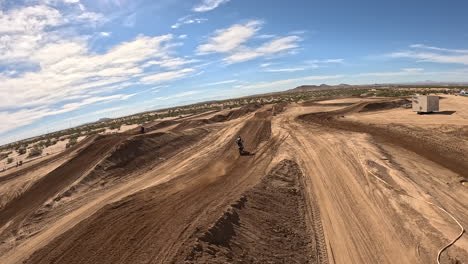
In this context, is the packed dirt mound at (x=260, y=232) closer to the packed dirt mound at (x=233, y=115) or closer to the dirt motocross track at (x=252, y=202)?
the dirt motocross track at (x=252, y=202)

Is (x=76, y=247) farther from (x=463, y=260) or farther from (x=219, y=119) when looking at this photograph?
(x=219, y=119)

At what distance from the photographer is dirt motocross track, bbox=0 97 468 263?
906 cm

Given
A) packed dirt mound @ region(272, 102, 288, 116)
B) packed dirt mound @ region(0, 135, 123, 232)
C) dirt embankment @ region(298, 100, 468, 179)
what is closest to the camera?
packed dirt mound @ region(0, 135, 123, 232)

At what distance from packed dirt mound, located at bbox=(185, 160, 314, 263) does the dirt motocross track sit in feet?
0.15

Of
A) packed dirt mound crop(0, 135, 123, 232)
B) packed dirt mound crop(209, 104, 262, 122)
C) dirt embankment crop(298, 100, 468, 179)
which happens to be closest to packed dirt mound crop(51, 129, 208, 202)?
packed dirt mound crop(0, 135, 123, 232)

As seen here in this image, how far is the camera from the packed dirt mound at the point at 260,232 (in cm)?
822

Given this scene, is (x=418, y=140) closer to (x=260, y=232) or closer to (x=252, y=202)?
(x=252, y=202)

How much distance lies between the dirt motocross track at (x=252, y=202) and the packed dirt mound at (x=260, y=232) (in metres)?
0.05

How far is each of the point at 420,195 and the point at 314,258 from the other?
7234 millimetres

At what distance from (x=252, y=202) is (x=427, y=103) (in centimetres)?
2965

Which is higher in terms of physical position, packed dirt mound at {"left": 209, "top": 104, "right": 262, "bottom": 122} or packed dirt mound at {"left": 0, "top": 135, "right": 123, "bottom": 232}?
packed dirt mound at {"left": 209, "top": 104, "right": 262, "bottom": 122}


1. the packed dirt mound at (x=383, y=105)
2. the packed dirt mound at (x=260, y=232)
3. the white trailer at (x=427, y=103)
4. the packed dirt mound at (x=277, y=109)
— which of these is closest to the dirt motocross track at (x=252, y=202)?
the packed dirt mound at (x=260, y=232)

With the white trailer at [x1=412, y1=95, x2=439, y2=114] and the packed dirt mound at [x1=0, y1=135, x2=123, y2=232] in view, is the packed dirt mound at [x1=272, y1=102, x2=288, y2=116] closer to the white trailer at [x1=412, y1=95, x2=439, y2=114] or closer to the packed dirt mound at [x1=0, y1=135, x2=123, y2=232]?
the white trailer at [x1=412, y1=95, x2=439, y2=114]

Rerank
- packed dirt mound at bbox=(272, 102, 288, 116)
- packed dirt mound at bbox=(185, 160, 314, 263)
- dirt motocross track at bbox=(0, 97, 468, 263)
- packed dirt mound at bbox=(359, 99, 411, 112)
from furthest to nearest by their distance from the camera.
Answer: packed dirt mound at bbox=(272, 102, 288, 116) → packed dirt mound at bbox=(359, 99, 411, 112) → dirt motocross track at bbox=(0, 97, 468, 263) → packed dirt mound at bbox=(185, 160, 314, 263)
